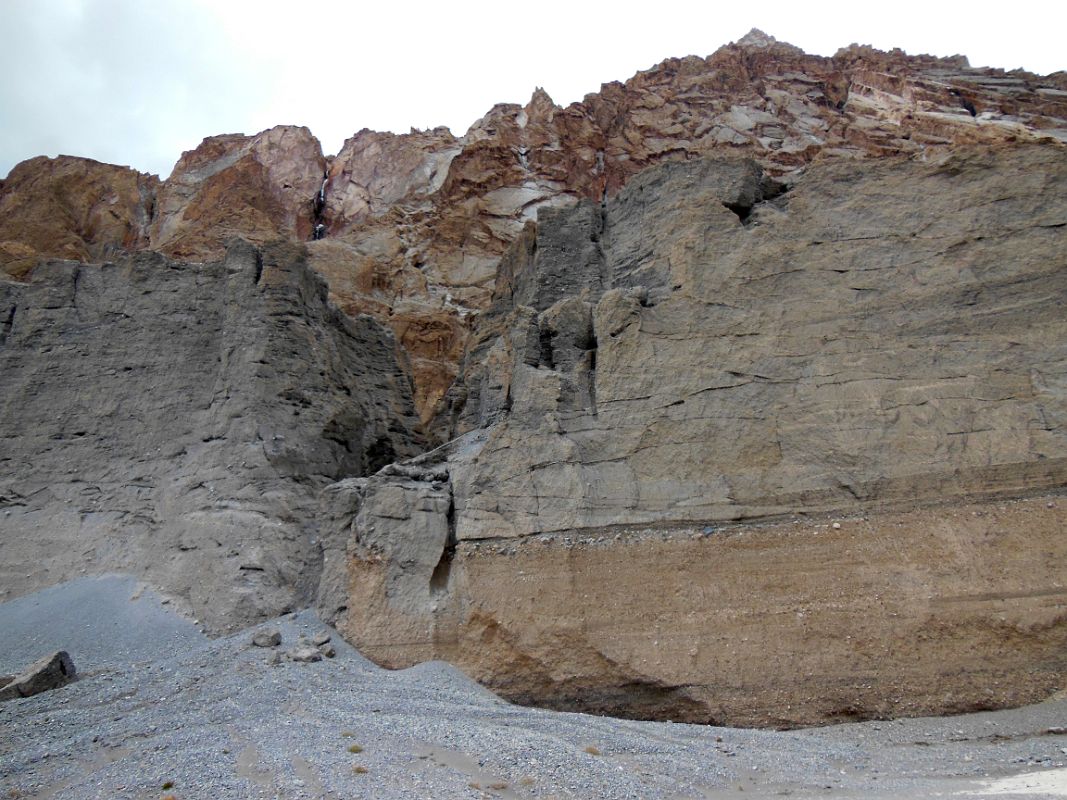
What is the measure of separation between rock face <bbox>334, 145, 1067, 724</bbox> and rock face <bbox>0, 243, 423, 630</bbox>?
178 cm

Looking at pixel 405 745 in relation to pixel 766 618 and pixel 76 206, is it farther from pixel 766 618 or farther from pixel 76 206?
pixel 76 206

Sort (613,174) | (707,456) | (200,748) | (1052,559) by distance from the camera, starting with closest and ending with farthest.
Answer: (200,748)
(1052,559)
(707,456)
(613,174)

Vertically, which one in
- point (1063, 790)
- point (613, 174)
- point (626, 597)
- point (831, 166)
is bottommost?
point (1063, 790)

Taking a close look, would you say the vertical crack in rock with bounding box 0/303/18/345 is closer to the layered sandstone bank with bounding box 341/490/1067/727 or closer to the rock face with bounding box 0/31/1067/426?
the layered sandstone bank with bounding box 341/490/1067/727

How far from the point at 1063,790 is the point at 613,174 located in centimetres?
4352

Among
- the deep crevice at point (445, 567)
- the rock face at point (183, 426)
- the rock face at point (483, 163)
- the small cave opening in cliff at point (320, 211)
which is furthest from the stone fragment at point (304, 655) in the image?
the small cave opening in cliff at point (320, 211)

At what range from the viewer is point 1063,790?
746cm

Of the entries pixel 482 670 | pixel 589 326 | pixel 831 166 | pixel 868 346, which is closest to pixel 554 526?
pixel 482 670

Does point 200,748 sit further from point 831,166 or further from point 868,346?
point 831,166

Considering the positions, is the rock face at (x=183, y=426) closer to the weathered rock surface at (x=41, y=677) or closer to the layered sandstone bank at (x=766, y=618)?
the weathered rock surface at (x=41, y=677)

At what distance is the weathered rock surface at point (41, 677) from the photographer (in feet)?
33.8

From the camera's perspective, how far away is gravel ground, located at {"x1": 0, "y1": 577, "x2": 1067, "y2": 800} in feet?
25.6

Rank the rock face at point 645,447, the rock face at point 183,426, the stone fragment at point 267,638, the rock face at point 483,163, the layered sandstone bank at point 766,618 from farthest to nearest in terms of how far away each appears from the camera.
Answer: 1. the rock face at point 483,163
2. the rock face at point 183,426
3. the stone fragment at point 267,638
4. the rock face at point 645,447
5. the layered sandstone bank at point 766,618

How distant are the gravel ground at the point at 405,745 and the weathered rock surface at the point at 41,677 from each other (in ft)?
0.91
